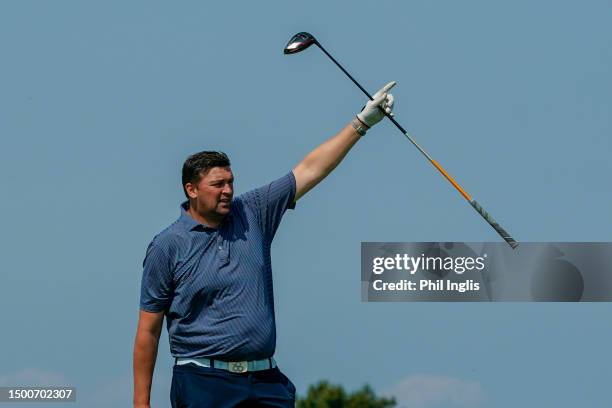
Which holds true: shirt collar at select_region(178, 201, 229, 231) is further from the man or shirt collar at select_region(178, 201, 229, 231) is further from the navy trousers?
the navy trousers

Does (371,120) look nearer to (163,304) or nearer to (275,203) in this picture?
(275,203)

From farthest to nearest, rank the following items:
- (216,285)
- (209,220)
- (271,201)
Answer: (271,201) → (209,220) → (216,285)

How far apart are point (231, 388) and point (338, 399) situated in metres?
60.7

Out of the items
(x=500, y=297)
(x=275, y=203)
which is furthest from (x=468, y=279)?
(x=275, y=203)

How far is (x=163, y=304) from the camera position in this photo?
31.4ft

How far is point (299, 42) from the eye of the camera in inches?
442

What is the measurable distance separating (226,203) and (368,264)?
28.0ft

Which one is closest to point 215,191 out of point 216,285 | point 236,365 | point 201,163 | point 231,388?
point 201,163

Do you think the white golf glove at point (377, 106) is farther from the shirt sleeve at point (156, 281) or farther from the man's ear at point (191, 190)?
the shirt sleeve at point (156, 281)

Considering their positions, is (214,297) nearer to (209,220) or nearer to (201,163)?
(209,220)

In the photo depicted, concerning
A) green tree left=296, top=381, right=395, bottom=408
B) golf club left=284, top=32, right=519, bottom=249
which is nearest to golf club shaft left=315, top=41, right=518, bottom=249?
golf club left=284, top=32, right=519, bottom=249

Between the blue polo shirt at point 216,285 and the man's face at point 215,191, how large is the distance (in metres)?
0.15

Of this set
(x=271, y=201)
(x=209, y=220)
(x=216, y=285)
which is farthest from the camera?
(x=271, y=201)

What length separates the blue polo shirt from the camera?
9.33 meters
